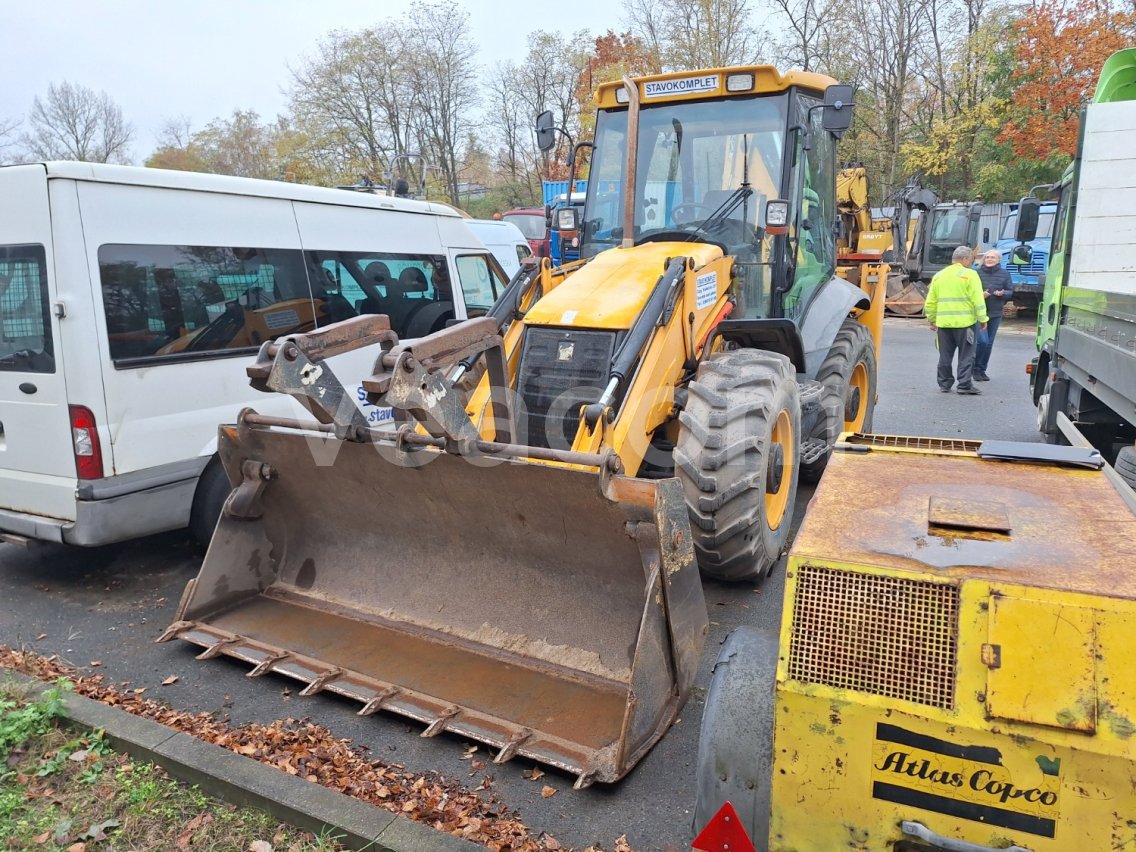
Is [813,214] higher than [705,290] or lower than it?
higher

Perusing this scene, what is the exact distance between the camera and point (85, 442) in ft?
14.4

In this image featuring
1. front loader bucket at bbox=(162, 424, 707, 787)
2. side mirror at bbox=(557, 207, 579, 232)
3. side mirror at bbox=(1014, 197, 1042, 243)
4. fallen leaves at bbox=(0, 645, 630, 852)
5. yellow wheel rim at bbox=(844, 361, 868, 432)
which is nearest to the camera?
fallen leaves at bbox=(0, 645, 630, 852)

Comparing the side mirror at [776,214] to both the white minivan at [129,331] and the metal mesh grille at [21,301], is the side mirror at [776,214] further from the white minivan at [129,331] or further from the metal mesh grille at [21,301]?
the metal mesh grille at [21,301]

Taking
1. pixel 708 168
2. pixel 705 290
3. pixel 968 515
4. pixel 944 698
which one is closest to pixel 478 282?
pixel 708 168

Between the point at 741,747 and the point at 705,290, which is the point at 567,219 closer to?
the point at 705,290

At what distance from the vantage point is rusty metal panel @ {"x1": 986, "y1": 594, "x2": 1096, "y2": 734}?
1.67 meters

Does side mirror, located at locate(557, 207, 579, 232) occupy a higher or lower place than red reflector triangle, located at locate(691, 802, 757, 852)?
higher

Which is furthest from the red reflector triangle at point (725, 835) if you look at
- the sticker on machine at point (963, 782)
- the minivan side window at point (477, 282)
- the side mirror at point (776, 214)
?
the minivan side window at point (477, 282)

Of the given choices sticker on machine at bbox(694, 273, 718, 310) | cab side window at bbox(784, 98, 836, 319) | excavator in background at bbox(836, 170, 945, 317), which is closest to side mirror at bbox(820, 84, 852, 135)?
cab side window at bbox(784, 98, 836, 319)

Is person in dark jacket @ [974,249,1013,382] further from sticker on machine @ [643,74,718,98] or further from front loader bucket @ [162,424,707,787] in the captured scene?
front loader bucket @ [162,424,707,787]

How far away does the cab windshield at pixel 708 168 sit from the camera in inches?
203

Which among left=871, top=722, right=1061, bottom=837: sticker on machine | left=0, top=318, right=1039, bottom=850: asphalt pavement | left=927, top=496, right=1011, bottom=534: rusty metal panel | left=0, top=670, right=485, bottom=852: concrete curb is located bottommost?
left=0, top=318, right=1039, bottom=850: asphalt pavement

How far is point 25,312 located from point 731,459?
3.97 meters

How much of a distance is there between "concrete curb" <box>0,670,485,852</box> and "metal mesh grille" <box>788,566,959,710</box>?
1470 mm
